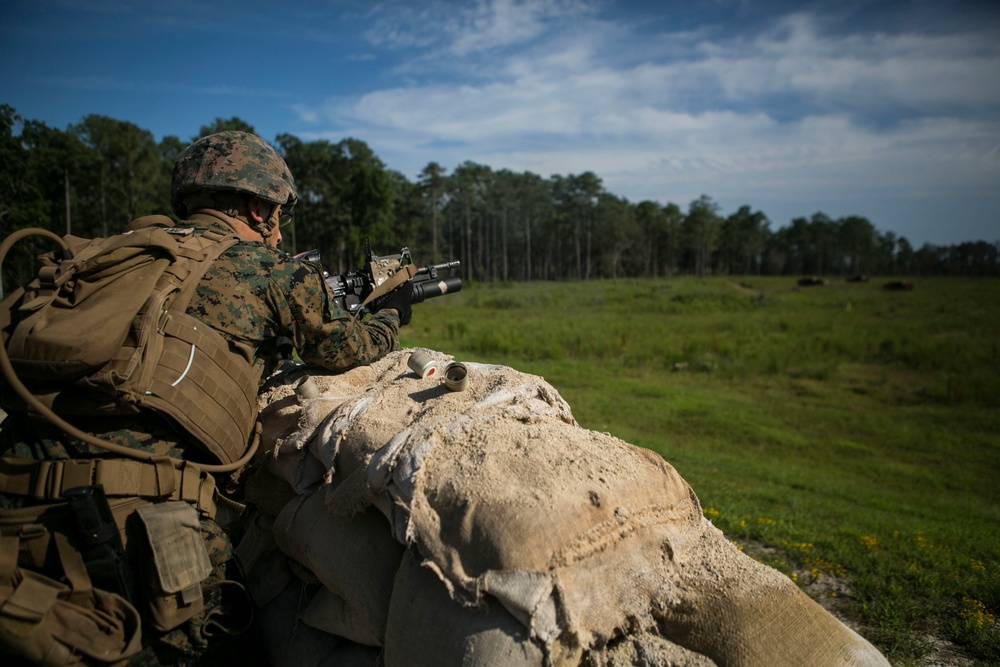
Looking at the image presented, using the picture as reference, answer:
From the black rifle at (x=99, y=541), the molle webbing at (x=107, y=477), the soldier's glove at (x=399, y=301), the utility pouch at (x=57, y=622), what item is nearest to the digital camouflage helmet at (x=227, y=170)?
the soldier's glove at (x=399, y=301)

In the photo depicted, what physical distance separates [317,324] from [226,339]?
1.28 feet

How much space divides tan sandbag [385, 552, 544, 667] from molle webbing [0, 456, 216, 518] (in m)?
0.87

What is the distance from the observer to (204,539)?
224cm

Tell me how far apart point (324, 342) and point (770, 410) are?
36.7ft

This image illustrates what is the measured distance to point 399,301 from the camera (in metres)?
3.71

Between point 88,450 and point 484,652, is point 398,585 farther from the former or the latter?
point 88,450

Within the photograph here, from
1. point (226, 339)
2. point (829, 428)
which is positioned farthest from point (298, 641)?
point (829, 428)

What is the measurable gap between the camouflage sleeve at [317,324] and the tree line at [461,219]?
18.8ft

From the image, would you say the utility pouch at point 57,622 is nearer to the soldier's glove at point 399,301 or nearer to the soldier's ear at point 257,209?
the soldier's ear at point 257,209

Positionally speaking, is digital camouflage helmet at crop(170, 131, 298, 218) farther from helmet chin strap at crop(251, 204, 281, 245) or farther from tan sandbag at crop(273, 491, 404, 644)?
tan sandbag at crop(273, 491, 404, 644)

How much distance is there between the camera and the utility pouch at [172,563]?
194cm

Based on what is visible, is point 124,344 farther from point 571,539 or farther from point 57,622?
point 571,539

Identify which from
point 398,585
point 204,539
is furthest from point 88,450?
point 398,585

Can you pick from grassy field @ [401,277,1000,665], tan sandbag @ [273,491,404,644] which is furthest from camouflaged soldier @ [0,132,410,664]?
grassy field @ [401,277,1000,665]
